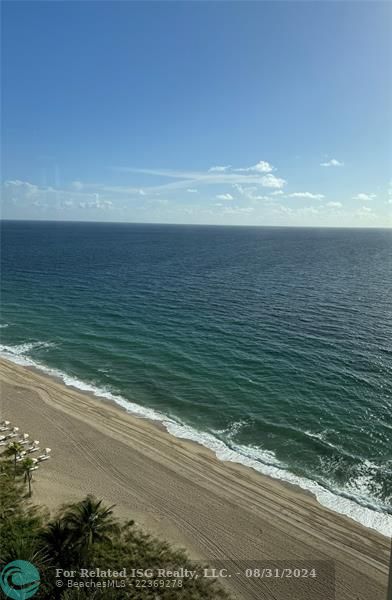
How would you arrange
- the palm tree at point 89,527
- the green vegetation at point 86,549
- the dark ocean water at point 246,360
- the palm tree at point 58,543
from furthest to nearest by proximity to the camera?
the dark ocean water at point 246,360 → the palm tree at point 89,527 → the palm tree at point 58,543 → the green vegetation at point 86,549

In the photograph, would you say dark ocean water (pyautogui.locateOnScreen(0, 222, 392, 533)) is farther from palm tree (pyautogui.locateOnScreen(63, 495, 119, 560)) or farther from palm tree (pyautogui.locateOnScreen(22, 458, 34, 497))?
palm tree (pyautogui.locateOnScreen(22, 458, 34, 497))

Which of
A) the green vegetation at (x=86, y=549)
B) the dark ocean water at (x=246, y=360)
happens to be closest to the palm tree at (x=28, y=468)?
the green vegetation at (x=86, y=549)

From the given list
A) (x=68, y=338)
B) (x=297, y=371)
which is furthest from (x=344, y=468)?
(x=68, y=338)

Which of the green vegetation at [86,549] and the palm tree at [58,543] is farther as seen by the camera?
the palm tree at [58,543]

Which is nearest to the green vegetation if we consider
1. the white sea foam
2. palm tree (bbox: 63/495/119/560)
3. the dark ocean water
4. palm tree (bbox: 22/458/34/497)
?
palm tree (bbox: 63/495/119/560)

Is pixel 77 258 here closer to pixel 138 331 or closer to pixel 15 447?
pixel 138 331

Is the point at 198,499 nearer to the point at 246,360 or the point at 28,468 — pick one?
the point at 28,468

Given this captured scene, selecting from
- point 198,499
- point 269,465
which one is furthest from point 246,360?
point 198,499

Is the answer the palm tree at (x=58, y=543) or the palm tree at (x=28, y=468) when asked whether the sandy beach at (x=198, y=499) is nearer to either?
the palm tree at (x=28, y=468)
